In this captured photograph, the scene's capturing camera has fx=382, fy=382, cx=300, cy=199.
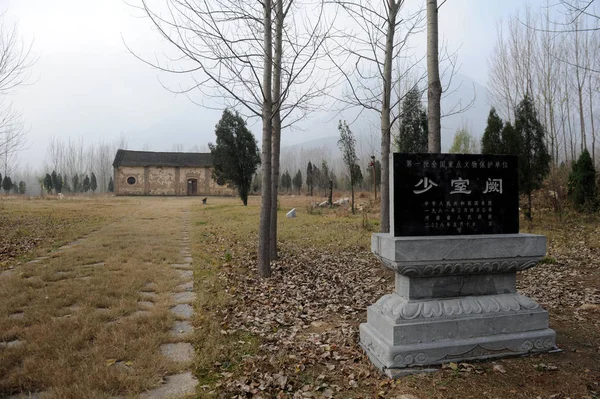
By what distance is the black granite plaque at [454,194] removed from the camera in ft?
11.4

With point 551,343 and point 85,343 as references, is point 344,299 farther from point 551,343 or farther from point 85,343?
point 85,343

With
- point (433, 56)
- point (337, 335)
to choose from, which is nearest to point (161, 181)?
point (433, 56)

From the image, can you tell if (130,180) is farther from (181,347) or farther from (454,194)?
(454,194)

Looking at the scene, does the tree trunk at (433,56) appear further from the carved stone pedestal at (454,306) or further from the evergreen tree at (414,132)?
the evergreen tree at (414,132)

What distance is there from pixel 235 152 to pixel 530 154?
60.2ft

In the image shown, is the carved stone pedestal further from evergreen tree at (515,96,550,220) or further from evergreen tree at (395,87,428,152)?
evergreen tree at (395,87,428,152)

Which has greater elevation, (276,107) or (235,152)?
(235,152)

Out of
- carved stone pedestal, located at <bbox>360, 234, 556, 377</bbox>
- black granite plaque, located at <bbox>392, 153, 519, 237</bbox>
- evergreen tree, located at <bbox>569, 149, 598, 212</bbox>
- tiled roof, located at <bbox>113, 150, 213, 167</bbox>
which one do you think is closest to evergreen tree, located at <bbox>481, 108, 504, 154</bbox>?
evergreen tree, located at <bbox>569, 149, 598, 212</bbox>

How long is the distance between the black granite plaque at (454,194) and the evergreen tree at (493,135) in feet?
39.0

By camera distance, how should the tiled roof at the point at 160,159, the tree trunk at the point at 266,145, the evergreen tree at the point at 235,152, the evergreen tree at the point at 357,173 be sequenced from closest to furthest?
1. the tree trunk at the point at 266,145
2. the evergreen tree at the point at 357,173
3. the evergreen tree at the point at 235,152
4. the tiled roof at the point at 160,159

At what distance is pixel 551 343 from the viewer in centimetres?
350

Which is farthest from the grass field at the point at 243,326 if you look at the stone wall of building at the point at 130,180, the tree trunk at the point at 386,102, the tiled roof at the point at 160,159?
the tiled roof at the point at 160,159

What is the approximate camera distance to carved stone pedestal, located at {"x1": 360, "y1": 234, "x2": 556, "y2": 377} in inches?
128

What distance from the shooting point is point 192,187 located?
148 feet
